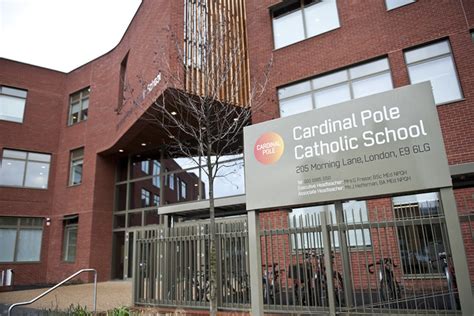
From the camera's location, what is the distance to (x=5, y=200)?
18891 mm

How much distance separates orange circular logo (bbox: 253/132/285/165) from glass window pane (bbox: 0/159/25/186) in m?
18.1

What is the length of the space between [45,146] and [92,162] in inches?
143

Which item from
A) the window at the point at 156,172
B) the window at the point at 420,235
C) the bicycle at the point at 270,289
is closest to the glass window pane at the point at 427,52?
the window at the point at 420,235

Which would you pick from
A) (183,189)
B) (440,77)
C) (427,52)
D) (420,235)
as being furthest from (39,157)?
(440,77)

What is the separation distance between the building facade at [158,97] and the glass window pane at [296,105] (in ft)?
0.12

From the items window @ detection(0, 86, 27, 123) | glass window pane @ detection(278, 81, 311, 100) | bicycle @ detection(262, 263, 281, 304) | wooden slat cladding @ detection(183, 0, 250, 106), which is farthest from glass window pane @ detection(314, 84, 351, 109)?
window @ detection(0, 86, 27, 123)

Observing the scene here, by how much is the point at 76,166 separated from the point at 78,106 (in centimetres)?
356

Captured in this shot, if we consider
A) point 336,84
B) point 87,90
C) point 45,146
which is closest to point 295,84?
point 336,84

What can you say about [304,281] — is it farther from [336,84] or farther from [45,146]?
[45,146]

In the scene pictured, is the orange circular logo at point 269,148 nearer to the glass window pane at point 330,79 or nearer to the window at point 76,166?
the glass window pane at point 330,79

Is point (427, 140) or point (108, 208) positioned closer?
point (427, 140)

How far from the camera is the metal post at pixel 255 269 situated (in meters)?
5.71

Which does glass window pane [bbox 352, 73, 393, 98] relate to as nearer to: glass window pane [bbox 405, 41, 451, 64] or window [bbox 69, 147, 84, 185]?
glass window pane [bbox 405, 41, 451, 64]

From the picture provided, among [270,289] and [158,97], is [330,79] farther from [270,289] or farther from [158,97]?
[270,289]
